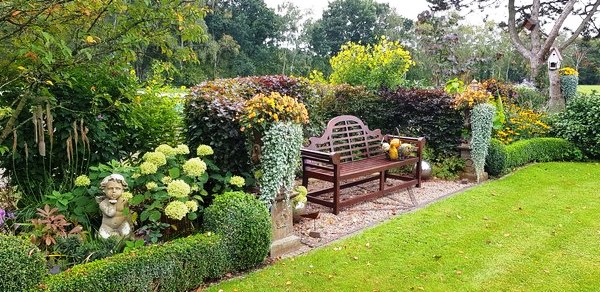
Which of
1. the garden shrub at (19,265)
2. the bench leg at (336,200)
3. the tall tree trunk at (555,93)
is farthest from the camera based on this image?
the tall tree trunk at (555,93)

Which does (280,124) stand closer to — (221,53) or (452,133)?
(452,133)

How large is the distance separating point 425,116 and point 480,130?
1059 millimetres

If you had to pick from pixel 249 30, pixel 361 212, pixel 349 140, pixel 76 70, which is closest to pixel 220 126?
pixel 76 70

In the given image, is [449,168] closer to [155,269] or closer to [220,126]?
[220,126]

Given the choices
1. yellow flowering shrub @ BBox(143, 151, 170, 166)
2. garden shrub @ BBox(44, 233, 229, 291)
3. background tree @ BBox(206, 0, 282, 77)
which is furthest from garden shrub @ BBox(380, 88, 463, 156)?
background tree @ BBox(206, 0, 282, 77)

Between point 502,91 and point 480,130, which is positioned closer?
point 480,130

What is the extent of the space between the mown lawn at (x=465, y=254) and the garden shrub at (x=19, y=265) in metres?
1.17

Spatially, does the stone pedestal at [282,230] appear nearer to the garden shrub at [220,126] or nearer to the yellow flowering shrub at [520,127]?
the garden shrub at [220,126]

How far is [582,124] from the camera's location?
27.7 ft

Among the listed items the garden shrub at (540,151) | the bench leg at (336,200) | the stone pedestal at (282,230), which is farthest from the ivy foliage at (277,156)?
the garden shrub at (540,151)

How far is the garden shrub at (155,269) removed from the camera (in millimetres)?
2361

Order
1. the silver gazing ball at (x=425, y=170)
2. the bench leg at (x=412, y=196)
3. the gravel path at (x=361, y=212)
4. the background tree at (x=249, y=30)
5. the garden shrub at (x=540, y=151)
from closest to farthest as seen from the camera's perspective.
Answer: the gravel path at (x=361, y=212)
the bench leg at (x=412, y=196)
the silver gazing ball at (x=425, y=170)
the garden shrub at (x=540, y=151)
the background tree at (x=249, y=30)

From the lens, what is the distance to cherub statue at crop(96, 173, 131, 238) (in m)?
2.92

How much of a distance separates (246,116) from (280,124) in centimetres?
30
